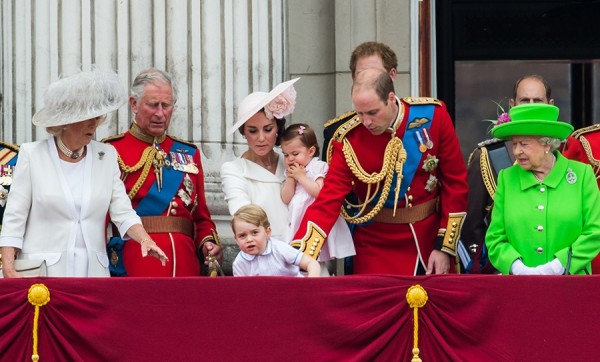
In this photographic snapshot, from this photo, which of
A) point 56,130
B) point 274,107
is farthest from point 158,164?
point 56,130

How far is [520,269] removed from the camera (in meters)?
7.57

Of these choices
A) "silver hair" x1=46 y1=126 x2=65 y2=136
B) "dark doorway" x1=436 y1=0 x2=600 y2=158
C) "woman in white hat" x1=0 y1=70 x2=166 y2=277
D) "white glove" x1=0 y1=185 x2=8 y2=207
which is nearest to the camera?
"woman in white hat" x1=0 y1=70 x2=166 y2=277

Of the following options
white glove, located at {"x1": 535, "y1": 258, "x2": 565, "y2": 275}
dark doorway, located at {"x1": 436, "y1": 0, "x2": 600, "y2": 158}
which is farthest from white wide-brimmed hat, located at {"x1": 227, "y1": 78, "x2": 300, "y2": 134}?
dark doorway, located at {"x1": 436, "y1": 0, "x2": 600, "y2": 158}

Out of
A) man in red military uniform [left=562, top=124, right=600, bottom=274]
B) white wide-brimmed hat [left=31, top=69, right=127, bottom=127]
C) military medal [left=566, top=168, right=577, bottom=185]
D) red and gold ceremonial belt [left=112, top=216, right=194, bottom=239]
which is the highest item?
white wide-brimmed hat [left=31, top=69, right=127, bottom=127]

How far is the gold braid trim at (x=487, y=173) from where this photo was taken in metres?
8.32

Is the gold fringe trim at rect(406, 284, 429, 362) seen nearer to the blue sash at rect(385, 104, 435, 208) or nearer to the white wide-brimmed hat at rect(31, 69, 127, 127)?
the blue sash at rect(385, 104, 435, 208)

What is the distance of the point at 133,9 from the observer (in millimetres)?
9758

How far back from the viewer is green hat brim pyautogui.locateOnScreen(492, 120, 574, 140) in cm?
764

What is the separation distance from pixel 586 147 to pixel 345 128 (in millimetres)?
1129

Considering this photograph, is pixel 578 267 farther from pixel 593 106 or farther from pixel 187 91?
pixel 593 106

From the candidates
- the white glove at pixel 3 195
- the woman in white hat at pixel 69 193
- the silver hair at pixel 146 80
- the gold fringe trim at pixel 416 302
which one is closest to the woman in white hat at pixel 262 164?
the silver hair at pixel 146 80

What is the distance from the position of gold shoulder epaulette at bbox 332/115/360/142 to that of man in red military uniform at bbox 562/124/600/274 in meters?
0.99

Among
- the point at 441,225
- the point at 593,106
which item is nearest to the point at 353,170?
the point at 441,225

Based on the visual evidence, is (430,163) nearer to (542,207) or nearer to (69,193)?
(542,207)
